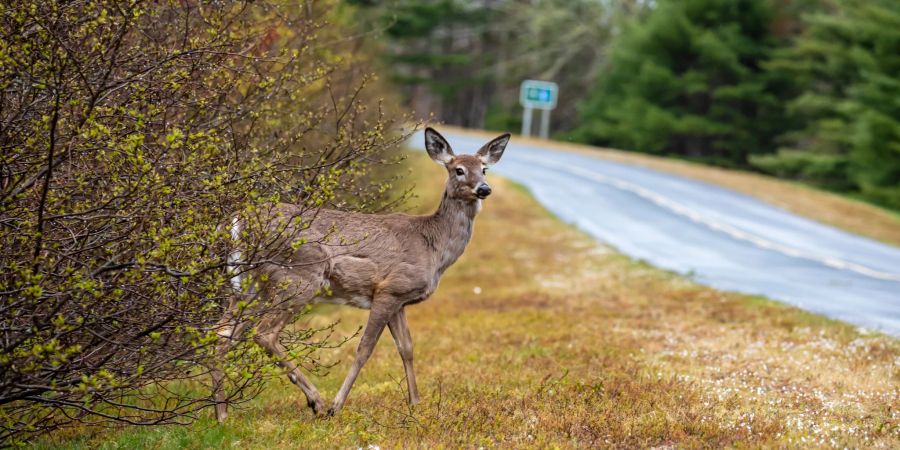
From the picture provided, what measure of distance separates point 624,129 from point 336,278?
45114 mm

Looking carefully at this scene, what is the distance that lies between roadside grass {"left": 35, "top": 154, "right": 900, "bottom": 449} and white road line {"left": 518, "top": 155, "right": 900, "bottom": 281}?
4991 millimetres

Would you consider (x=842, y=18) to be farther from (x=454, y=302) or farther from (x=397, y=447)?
(x=397, y=447)

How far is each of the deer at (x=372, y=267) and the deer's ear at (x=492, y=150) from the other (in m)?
0.14

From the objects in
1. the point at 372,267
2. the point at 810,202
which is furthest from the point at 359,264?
the point at 810,202

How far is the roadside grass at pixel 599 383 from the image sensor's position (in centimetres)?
771

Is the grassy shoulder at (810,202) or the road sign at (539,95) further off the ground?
the road sign at (539,95)

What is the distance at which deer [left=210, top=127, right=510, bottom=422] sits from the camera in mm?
8242

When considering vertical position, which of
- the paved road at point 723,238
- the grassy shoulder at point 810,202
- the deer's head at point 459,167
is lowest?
the paved road at point 723,238

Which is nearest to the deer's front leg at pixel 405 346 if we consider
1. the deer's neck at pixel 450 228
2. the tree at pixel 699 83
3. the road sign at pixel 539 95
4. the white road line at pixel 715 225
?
the deer's neck at pixel 450 228

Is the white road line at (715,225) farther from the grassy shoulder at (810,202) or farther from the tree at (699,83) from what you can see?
the tree at (699,83)

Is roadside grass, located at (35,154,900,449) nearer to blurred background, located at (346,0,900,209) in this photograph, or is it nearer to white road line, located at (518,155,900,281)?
white road line, located at (518,155,900,281)

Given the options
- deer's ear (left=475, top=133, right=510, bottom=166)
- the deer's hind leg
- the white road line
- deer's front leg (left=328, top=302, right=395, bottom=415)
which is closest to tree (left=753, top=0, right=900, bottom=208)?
the white road line

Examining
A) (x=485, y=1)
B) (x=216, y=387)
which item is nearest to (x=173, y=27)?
(x=216, y=387)

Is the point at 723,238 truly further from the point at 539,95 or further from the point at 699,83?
the point at 699,83
